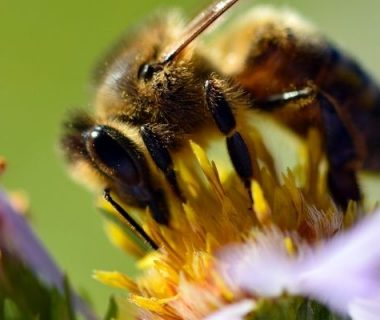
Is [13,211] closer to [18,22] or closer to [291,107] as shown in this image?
[291,107]

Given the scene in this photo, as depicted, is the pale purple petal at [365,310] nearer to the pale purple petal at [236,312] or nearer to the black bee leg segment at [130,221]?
the pale purple petal at [236,312]

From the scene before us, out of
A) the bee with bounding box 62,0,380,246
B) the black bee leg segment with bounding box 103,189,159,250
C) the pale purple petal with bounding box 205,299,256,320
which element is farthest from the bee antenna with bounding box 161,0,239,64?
the pale purple petal with bounding box 205,299,256,320

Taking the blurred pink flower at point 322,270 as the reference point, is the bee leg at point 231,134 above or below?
above

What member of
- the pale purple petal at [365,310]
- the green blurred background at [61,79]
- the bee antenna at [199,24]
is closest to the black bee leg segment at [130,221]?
the bee antenna at [199,24]

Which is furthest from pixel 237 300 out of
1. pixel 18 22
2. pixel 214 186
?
pixel 18 22

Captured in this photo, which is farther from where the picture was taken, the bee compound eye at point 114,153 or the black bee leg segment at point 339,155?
the black bee leg segment at point 339,155

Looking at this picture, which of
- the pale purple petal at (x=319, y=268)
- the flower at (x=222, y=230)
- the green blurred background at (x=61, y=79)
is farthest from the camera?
the green blurred background at (x=61, y=79)

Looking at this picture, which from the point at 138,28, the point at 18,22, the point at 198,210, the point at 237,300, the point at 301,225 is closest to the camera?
the point at 237,300

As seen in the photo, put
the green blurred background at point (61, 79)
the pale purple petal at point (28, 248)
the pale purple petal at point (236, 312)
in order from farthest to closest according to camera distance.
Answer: the green blurred background at point (61, 79) < the pale purple petal at point (28, 248) < the pale purple petal at point (236, 312)
